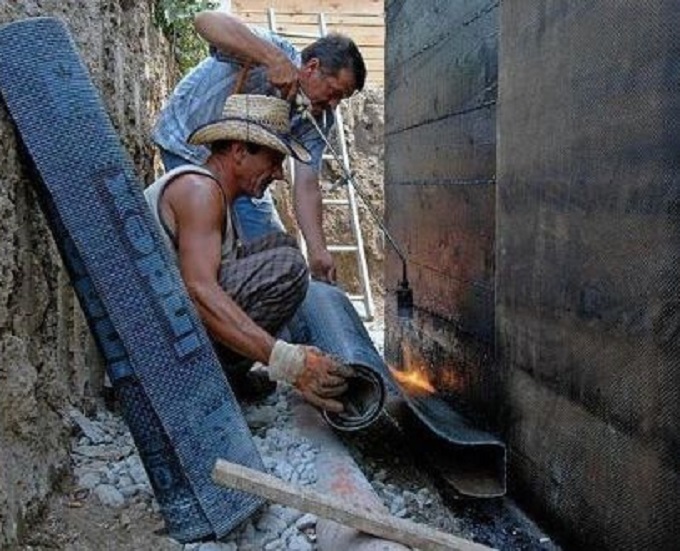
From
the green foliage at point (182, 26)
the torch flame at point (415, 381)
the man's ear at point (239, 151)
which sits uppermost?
the green foliage at point (182, 26)

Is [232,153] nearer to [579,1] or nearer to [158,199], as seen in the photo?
[158,199]

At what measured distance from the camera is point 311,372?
2283mm

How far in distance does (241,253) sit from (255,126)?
1.73 ft

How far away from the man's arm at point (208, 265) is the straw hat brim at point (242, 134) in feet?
0.80

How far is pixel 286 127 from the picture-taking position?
277 cm

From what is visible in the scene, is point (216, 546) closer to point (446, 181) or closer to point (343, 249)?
point (446, 181)

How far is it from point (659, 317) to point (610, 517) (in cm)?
56

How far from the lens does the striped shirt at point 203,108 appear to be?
142 inches

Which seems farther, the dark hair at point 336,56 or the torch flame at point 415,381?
the torch flame at point 415,381

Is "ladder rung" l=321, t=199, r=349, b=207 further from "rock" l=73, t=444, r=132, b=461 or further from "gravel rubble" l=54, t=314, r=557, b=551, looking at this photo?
"rock" l=73, t=444, r=132, b=461

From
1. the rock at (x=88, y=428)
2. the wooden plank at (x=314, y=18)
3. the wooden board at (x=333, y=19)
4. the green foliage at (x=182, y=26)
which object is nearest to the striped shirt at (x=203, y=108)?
the rock at (x=88, y=428)

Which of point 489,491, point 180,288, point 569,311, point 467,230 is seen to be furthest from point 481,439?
point 180,288

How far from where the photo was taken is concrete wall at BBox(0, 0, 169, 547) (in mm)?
1836

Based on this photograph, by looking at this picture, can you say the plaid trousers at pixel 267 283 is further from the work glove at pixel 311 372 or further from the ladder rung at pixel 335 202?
the ladder rung at pixel 335 202
